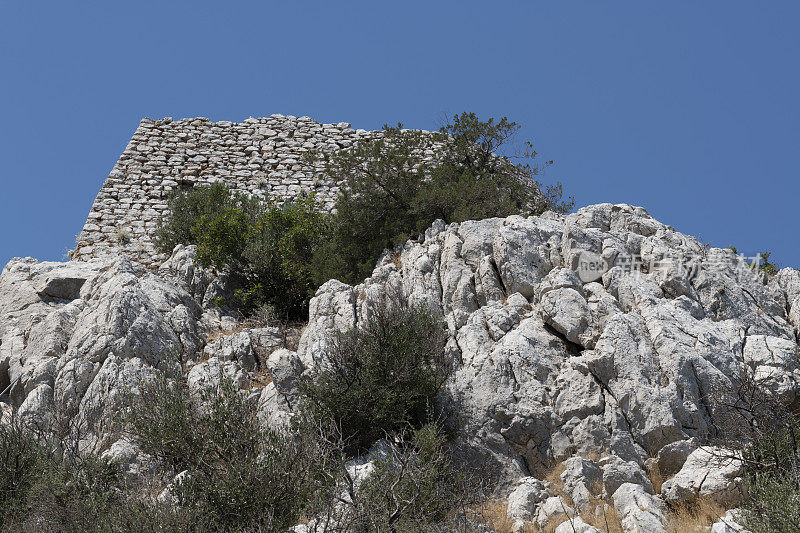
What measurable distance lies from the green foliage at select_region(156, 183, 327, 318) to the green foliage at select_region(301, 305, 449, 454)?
13.5 feet

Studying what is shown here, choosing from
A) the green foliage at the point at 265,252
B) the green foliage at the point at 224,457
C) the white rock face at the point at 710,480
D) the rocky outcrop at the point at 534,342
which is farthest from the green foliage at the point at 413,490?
Answer: the green foliage at the point at 265,252

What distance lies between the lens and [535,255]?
13805 mm

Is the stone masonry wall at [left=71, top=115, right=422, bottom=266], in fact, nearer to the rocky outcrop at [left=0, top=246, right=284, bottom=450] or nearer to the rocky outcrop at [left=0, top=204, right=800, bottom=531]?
the rocky outcrop at [left=0, top=246, right=284, bottom=450]

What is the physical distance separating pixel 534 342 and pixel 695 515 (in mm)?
3498

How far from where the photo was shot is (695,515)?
9602mm

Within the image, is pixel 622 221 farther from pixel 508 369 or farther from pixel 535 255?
pixel 508 369

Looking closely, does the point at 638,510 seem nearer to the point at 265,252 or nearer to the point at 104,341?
the point at 104,341

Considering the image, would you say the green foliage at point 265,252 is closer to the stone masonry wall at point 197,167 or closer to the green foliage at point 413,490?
the stone masonry wall at point 197,167

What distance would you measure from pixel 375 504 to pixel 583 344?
4553mm

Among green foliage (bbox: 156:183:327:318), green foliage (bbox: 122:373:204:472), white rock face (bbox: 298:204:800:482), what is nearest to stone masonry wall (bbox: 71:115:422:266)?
green foliage (bbox: 156:183:327:318)

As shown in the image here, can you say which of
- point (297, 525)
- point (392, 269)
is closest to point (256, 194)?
point (392, 269)

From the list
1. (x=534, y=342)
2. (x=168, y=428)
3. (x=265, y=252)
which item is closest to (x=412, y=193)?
(x=265, y=252)

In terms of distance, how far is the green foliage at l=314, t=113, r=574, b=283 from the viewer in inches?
638

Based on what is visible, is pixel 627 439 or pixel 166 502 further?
pixel 627 439
